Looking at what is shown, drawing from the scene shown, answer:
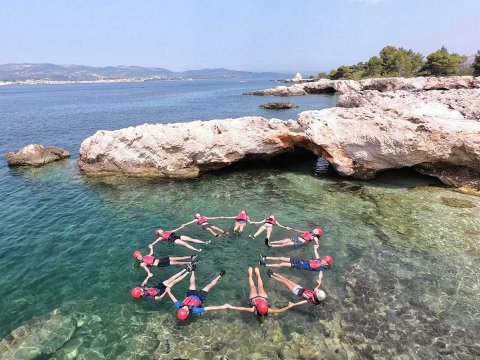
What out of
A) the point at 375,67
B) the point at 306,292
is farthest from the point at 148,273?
the point at 375,67

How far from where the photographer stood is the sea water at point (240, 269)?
10.4 m

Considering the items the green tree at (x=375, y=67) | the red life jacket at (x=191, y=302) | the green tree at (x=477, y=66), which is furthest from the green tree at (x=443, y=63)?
the red life jacket at (x=191, y=302)

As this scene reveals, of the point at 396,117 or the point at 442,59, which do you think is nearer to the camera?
the point at 396,117

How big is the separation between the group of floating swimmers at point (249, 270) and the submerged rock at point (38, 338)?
256cm

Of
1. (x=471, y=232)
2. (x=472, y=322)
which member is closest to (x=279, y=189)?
(x=471, y=232)

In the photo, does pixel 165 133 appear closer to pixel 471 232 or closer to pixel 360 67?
pixel 471 232

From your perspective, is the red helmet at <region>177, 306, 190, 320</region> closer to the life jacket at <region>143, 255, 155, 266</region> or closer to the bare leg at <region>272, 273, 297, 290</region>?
the life jacket at <region>143, 255, 155, 266</region>

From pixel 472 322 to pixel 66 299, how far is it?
1518 centimetres

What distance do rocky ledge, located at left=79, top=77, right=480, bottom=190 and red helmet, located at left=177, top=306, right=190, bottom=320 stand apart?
A: 46.2 feet

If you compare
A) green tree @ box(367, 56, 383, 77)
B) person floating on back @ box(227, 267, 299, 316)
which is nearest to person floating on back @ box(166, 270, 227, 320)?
person floating on back @ box(227, 267, 299, 316)

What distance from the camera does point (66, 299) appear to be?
40.7ft

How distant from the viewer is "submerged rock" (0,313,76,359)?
10.1 metres

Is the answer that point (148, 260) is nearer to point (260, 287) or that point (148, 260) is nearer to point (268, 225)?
point (260, 287)

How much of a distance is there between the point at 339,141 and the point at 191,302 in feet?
48.9
